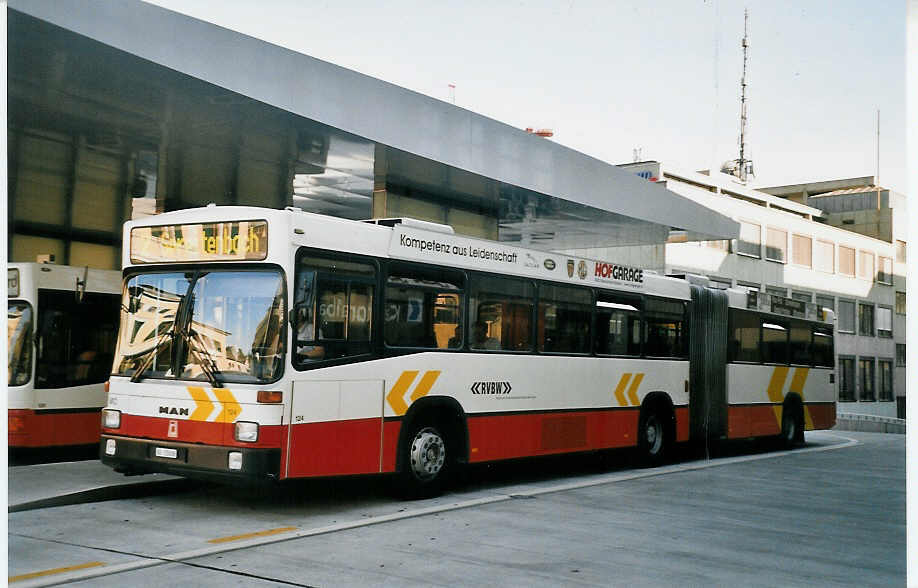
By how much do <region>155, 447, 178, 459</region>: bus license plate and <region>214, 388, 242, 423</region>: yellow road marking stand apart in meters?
0.57

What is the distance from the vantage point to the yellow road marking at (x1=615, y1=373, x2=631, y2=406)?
1527 centimetres

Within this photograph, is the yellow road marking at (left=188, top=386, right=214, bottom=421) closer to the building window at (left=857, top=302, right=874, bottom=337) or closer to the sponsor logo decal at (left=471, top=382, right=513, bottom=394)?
the sponsor logo decal at (left=471, top=382, right=513, bottom=394)

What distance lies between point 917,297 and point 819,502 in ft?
24.1

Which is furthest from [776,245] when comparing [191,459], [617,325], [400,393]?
[191,459]

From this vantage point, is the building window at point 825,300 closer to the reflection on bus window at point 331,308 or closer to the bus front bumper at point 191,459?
the reflection on bus window at point 331,308

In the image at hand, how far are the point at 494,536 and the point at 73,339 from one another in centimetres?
762

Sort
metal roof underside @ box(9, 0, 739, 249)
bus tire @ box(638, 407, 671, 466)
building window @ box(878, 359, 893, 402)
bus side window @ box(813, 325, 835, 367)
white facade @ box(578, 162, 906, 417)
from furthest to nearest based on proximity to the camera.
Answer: building window @ box(878, 359, 893, 402), white facade @ box(578, 162, 906, 417), bus side window @ box(813, 325, 835, 367), bus tire @ box(638, 407, 671, 466), metal roof underside @ box(9, 0, 739, 249)

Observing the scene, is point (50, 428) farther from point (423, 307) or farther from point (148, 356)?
point (423, 307)

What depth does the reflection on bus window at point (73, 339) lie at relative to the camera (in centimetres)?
1406

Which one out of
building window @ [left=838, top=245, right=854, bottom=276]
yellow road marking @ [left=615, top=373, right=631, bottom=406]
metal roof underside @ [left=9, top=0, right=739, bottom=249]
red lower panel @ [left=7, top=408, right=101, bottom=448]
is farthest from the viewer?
building window @ [left=838, top=245, right=854, bottom=276]

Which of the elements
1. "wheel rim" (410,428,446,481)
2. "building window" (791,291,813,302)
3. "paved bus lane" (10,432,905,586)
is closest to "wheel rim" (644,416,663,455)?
"paved bus lane" (10,432,905,586)

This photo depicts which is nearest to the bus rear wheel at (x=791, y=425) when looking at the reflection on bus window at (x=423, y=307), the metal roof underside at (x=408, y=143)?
the metal roof underside at (x=408, y=143)

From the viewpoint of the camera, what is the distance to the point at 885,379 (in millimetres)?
66312

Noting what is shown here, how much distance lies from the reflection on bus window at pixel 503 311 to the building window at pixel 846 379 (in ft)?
173
